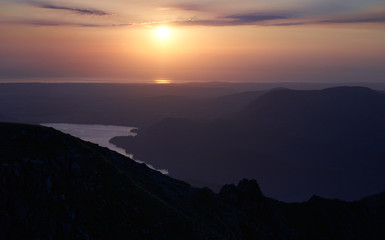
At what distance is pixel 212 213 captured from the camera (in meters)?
63.7

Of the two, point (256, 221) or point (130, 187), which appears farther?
point (256, 221)

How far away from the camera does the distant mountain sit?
3975 cm

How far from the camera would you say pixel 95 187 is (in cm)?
4762

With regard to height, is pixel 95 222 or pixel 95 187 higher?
pixel 95 187

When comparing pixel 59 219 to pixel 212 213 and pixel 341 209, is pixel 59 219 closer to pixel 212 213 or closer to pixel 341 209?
pixel 212 213

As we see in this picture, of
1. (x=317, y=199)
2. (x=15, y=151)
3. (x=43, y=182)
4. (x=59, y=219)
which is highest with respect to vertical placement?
(x=317, y=199)

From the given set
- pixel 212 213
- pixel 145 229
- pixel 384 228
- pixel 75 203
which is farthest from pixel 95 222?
pixel 384 228

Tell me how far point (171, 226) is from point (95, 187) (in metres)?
11.3

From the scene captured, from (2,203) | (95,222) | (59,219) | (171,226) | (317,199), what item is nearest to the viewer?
(2,203)

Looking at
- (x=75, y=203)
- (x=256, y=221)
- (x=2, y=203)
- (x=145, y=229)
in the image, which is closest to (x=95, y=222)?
(x=75, y=203)

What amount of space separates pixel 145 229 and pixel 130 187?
26.8 feet

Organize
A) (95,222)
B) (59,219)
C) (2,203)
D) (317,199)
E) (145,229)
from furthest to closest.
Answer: (317,199) → (145,229) → (95,222) → (59,219) → (2,203)

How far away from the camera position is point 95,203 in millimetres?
45375

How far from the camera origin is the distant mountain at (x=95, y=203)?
39750 mm
